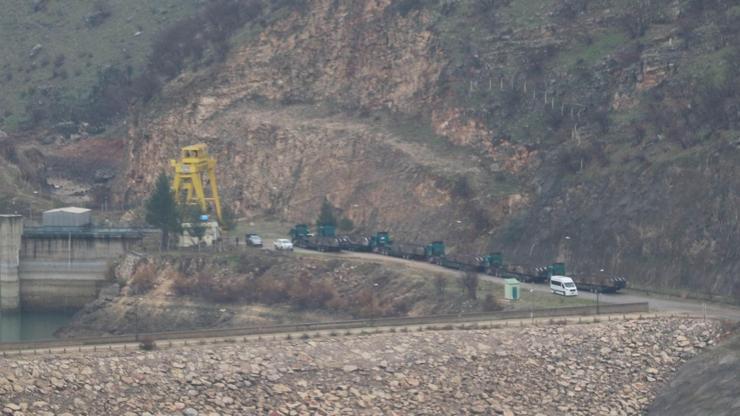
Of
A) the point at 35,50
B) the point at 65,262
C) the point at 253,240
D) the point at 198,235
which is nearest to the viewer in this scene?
the point at 253,240

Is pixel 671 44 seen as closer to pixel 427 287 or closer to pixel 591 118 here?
pixel 591 118

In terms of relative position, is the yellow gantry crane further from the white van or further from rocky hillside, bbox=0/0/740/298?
the white van

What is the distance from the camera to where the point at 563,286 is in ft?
369

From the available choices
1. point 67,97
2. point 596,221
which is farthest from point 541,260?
point 67,97

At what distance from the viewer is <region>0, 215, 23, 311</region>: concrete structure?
461 feet

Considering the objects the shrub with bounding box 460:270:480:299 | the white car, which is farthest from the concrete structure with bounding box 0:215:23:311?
the shrub with bounding box 460:270:480:299

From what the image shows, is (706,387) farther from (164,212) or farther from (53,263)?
(53,263)

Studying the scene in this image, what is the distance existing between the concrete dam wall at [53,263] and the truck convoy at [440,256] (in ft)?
40.5

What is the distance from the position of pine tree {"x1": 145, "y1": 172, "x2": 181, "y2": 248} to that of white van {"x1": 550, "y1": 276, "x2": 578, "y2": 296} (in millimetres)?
32900

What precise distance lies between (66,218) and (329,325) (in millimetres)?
47891

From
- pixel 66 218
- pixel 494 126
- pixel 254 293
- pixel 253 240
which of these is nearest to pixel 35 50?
pixel 66 218

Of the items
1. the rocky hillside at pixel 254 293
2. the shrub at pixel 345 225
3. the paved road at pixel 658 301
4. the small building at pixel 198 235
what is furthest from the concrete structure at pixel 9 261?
the paved road at pixel 658 301

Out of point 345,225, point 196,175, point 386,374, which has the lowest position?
point 386,374

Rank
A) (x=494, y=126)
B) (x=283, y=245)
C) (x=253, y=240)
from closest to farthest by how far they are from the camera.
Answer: (x=283, y=245)
(x=253, y=240)
(x=494, y=126)
